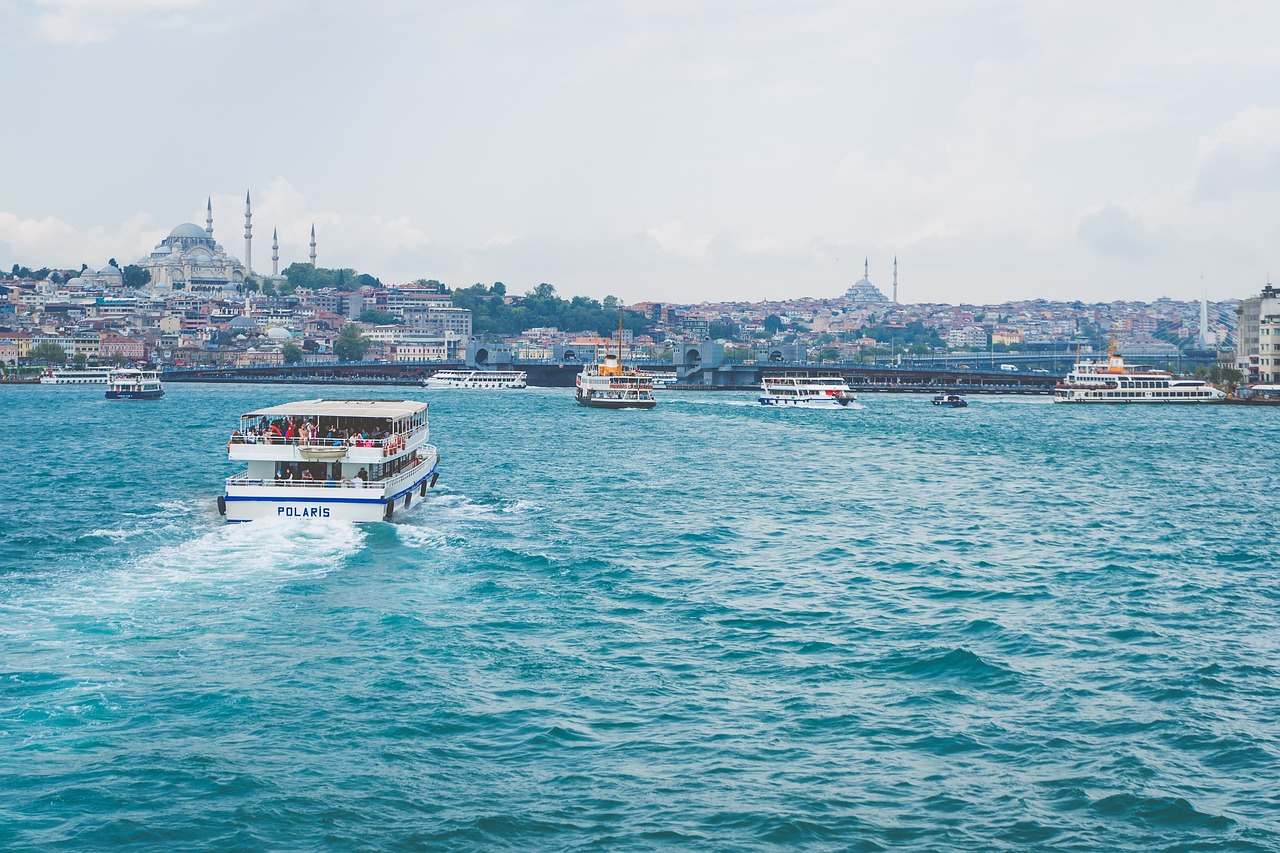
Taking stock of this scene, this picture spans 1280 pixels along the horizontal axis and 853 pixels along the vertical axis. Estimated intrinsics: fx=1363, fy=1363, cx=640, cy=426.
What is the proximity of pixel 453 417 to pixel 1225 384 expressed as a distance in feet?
227

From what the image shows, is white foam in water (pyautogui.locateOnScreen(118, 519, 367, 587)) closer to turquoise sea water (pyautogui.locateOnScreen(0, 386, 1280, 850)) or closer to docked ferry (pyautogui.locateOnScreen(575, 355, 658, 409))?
turquoise sea water (pyautogui.locateOnScreen(0, 386, 1280, 850))

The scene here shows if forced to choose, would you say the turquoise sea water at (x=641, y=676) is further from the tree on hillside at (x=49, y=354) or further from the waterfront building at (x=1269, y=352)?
the tree on hillside at (x=49, y=354)

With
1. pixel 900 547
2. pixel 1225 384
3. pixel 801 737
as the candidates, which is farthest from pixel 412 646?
pixel 1225 384

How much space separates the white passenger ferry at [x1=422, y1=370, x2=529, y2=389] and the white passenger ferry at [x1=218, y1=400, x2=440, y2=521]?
369 ft

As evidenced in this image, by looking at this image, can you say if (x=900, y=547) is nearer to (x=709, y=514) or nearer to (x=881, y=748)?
(x=709, y=514)

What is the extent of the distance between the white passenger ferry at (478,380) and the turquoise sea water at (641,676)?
10858 centimetres

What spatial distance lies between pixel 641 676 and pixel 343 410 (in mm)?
16922

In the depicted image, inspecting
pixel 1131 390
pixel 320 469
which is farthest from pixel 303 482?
pixel 1131 390

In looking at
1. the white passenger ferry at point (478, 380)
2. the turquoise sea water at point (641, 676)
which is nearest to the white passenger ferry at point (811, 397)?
the white passenger ferry at point (478, 380)

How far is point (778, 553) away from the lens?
27.0 meters

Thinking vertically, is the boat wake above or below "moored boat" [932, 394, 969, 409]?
below

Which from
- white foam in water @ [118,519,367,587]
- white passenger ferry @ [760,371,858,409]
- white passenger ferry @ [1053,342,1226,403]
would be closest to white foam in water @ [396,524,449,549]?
white foam in water @ [118,519,367,587]

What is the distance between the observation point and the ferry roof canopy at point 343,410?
30.9 meters

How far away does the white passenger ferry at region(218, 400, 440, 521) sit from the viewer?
1102 inches
